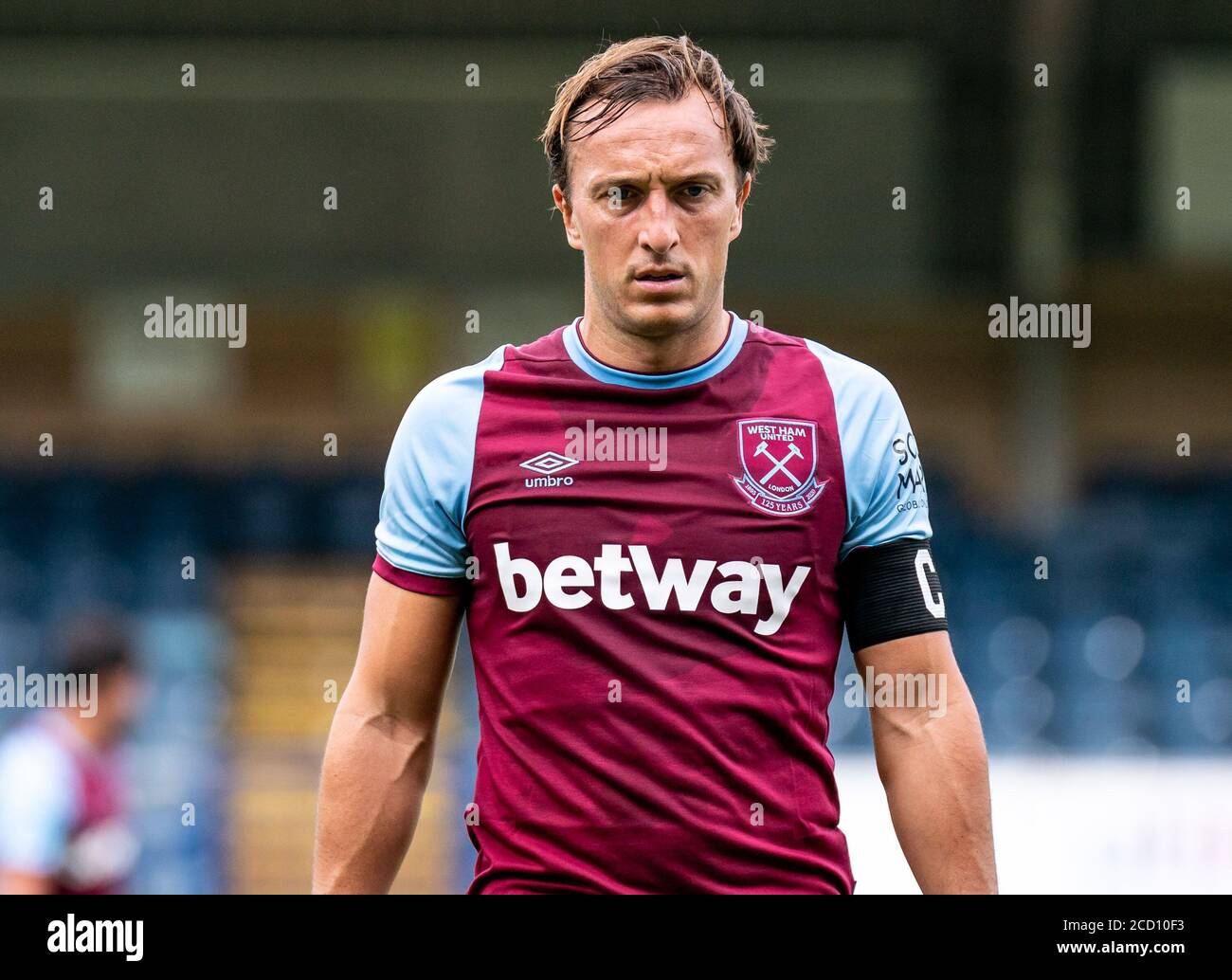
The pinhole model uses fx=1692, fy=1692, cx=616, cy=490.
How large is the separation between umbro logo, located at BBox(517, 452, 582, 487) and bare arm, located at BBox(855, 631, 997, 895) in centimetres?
44

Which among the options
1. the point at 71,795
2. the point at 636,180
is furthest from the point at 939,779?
the point at 71,795

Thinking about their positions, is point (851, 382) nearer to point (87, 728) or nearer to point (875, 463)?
point (875, 463)

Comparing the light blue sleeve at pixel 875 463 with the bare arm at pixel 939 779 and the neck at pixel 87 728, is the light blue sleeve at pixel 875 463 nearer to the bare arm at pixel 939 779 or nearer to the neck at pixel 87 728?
the bare arm at pixel 939 779

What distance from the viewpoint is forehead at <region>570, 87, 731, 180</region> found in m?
2.11

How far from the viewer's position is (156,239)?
8586 millimetres

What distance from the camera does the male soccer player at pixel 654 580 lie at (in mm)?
2023

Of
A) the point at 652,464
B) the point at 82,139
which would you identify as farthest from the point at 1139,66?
the point at 652,464

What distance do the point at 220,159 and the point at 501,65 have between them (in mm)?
1510

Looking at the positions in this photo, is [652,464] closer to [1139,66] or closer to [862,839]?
[862,839]

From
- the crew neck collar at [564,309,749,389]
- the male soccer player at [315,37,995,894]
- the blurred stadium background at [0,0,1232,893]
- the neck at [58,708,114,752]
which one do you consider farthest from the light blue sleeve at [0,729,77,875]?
the crew neck collar at [564,309,749,389]

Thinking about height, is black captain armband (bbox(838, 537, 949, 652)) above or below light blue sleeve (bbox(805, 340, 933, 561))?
below

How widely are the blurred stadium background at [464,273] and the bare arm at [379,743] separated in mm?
5041

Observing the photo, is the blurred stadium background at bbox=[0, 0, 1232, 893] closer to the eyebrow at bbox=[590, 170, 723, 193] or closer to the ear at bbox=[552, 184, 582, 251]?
the ear at bbox=[552, 184, 582, 251]

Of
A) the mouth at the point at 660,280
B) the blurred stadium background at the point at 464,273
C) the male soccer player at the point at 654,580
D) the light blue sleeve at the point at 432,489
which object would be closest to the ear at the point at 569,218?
the male soccer player at the point at 654,580
